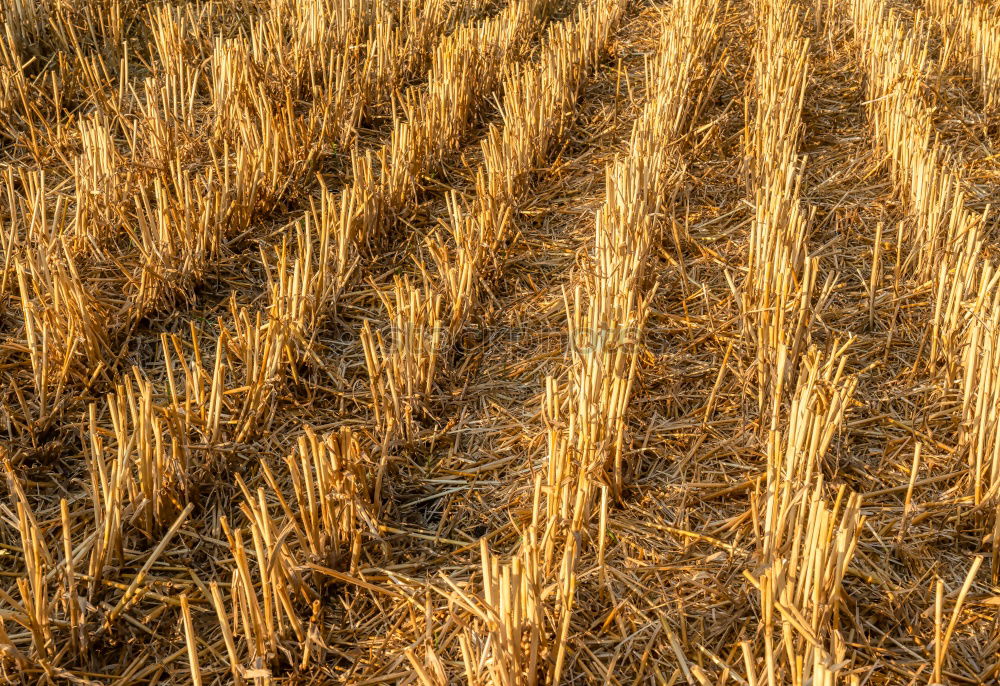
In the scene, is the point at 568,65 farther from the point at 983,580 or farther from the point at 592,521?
the point at 983,580

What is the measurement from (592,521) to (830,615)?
598 millimetres

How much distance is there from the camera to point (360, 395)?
2.74 metres

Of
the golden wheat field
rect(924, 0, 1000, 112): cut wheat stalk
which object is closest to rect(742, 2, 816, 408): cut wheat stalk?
the golden wheat field

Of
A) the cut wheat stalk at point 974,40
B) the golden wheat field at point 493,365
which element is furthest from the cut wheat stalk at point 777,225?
the cut wheat stalk at point 974,40

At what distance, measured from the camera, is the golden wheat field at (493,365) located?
6.47 feet

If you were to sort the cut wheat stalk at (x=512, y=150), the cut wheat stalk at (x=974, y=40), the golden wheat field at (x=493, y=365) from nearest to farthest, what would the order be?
the golden wheat field at (x=493, y=365)
the cut wheat stalk at (x=512, y=150)
the cut wheat stalk at (x=974, y=40)

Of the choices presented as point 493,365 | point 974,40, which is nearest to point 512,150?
point 493,365

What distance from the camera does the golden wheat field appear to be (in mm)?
1972

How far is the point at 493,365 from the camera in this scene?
293 cm

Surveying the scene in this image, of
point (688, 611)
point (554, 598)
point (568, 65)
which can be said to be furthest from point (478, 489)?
point (568, 65)

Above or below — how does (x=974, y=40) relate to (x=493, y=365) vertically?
above

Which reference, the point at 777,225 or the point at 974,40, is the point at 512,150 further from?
the point at 974,40

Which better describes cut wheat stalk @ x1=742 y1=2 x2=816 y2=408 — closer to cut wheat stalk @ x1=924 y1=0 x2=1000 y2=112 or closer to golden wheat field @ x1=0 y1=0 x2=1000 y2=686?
golden wheat field @ x1=0 y1=0 x2=1000 y2=686

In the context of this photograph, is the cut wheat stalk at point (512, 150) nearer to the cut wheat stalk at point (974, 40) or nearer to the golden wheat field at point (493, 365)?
the golden wheat field at point (493, 365)
